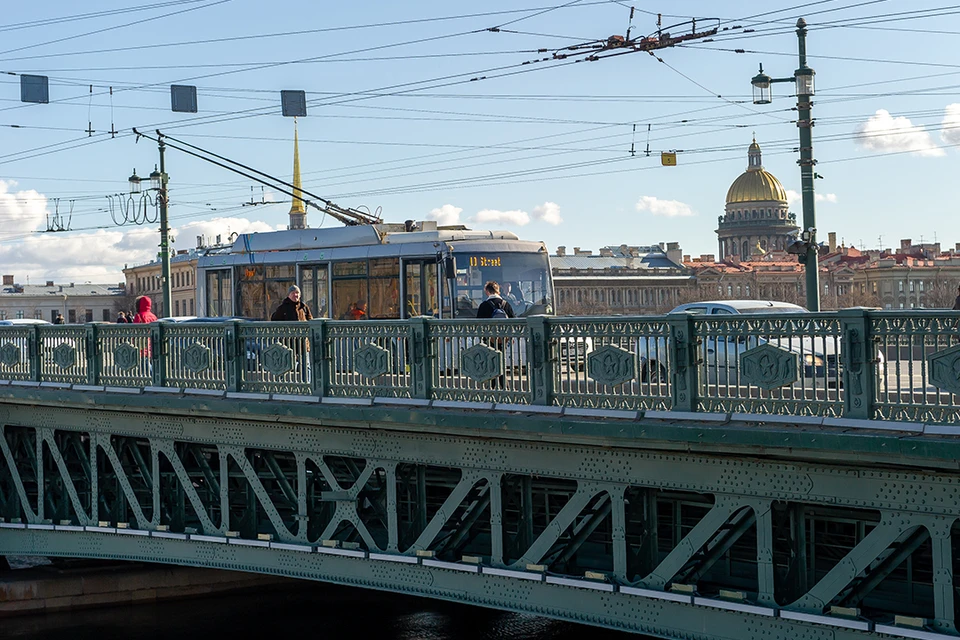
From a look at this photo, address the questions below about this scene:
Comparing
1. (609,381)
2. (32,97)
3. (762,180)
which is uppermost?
(762,180)

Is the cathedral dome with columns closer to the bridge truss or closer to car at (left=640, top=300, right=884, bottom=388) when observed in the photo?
the bridge truss

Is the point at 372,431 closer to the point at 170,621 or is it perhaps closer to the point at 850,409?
the point at 850,409

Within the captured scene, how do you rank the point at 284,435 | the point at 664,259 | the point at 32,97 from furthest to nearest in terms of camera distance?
the point at 664,259
the point at 32,97
the point at 284,435

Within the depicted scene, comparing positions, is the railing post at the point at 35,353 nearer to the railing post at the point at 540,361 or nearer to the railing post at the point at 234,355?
the railing post at the point at 234,355

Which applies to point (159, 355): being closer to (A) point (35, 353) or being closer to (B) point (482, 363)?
(A) point (35, 353)

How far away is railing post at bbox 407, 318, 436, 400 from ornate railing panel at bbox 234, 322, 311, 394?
1.66 m

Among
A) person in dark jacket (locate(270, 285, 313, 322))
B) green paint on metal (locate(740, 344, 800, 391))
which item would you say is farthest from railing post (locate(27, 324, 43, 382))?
green paint on metal (locate(740, 344, 800, 391))

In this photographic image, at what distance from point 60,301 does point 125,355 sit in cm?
13780

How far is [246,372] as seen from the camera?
619 inches

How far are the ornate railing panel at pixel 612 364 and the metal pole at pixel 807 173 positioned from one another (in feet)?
28.2

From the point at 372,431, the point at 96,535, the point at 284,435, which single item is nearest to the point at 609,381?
the point at 372,431

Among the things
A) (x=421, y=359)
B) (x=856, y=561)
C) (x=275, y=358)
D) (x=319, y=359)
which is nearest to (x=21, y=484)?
(x=275, y=358)

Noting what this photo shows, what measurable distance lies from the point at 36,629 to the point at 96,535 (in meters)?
4.00

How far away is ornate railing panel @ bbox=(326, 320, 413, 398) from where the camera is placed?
1383 cm
